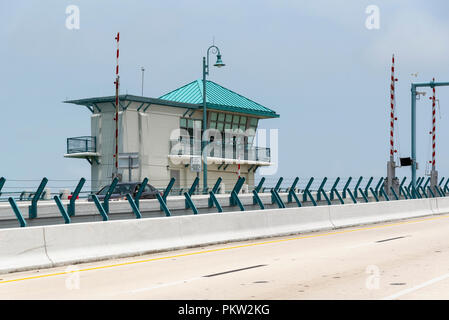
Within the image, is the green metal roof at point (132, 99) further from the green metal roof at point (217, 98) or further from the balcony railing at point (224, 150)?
the balcony railing at point (224, 150)

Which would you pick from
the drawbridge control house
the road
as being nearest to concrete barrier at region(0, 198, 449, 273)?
the road

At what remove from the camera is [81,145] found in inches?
2303

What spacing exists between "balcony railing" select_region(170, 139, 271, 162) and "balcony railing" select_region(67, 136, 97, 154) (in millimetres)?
5881

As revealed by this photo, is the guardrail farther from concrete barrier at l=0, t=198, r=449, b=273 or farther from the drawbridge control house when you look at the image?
the drawbridge control house

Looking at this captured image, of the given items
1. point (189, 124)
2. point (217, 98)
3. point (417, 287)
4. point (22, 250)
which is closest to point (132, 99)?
point (189, 124)

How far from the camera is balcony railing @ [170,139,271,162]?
58.9 m

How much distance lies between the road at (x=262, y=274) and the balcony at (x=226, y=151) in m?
38.6

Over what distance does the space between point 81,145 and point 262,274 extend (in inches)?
1833

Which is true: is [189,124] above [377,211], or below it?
above

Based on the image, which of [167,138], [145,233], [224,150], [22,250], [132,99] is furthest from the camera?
[224,150]

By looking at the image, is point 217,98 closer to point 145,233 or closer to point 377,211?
point 377,211

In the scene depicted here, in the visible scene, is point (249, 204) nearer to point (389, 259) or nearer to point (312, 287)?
point (389, 259)
